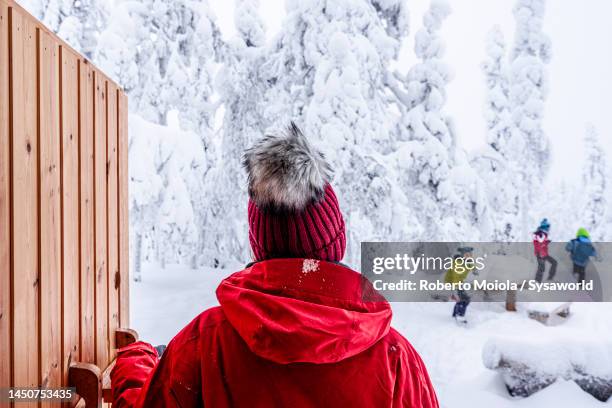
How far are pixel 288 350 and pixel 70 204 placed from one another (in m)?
0.96

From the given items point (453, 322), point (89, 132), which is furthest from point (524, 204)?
point (89, 132)

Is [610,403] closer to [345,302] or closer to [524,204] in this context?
[345,302]

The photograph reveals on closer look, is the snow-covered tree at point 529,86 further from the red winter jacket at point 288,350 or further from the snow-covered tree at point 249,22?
the red winter jacket at point 288,350

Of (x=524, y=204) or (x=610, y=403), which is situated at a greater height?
(x=524, y=204)

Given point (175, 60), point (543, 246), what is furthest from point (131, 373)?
point (543, 246)

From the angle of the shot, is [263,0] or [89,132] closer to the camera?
[89,132]

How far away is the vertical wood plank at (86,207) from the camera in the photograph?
4.95ft

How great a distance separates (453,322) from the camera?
8484 millimetres

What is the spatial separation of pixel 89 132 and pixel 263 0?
8.84 metres

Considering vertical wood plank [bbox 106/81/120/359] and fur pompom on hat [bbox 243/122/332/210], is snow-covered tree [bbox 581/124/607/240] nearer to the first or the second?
vertical wood plank [bbox 106/81/120/359]

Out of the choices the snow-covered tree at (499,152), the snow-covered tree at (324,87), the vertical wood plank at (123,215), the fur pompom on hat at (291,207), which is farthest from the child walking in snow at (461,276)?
the fur pompom on hat at (291,207)

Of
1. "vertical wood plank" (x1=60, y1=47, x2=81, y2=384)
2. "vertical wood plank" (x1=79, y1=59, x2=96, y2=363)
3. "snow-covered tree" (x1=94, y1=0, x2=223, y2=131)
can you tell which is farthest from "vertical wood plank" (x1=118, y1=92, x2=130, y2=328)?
"snow-covered tree" (x1=94, y1=0, x2=223, y2=131)

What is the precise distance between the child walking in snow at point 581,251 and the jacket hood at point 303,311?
8.64 metres

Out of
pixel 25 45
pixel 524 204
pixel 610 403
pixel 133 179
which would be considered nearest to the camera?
pixel 25 45
